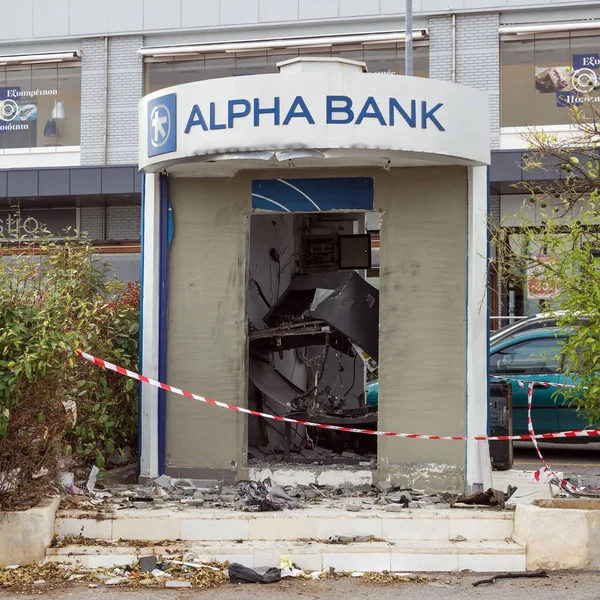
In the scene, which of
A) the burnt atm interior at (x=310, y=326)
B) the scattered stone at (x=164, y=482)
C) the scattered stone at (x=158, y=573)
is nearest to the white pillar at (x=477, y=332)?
the burnt atm interior at (x=310, y=326)

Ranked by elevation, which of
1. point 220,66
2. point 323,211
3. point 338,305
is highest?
point 220,66

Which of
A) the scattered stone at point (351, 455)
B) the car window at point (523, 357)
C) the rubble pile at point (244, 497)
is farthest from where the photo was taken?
the car window at point (523, 357)

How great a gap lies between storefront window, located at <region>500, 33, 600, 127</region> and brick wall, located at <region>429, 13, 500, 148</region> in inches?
8.6

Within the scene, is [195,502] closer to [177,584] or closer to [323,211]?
[177,584]

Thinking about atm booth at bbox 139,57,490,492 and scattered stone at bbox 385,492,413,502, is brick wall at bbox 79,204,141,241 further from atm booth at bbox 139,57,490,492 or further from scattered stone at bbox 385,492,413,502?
scattered stone at bbox 385,492,413,502

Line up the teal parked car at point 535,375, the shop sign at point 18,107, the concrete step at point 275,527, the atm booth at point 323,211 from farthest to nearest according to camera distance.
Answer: the shop sign at point 18,107, the teal parked car at point 535,375, the atm booth at point 323,211, the concrete step at point 275,527

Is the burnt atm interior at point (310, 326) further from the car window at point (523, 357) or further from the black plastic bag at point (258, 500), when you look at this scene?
the car window at point (523, 357)

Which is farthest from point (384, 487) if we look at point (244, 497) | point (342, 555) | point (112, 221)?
point (112, 221)

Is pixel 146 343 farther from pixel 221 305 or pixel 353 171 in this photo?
pixel 353 171

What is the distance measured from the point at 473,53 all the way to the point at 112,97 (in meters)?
9.12

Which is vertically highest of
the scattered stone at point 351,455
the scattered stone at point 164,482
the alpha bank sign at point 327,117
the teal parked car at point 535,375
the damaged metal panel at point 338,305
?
the alpha bank sign at point 327,117

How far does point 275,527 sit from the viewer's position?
25.2ft

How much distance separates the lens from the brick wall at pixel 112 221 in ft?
86.6

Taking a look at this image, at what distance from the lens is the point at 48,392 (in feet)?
25.0
